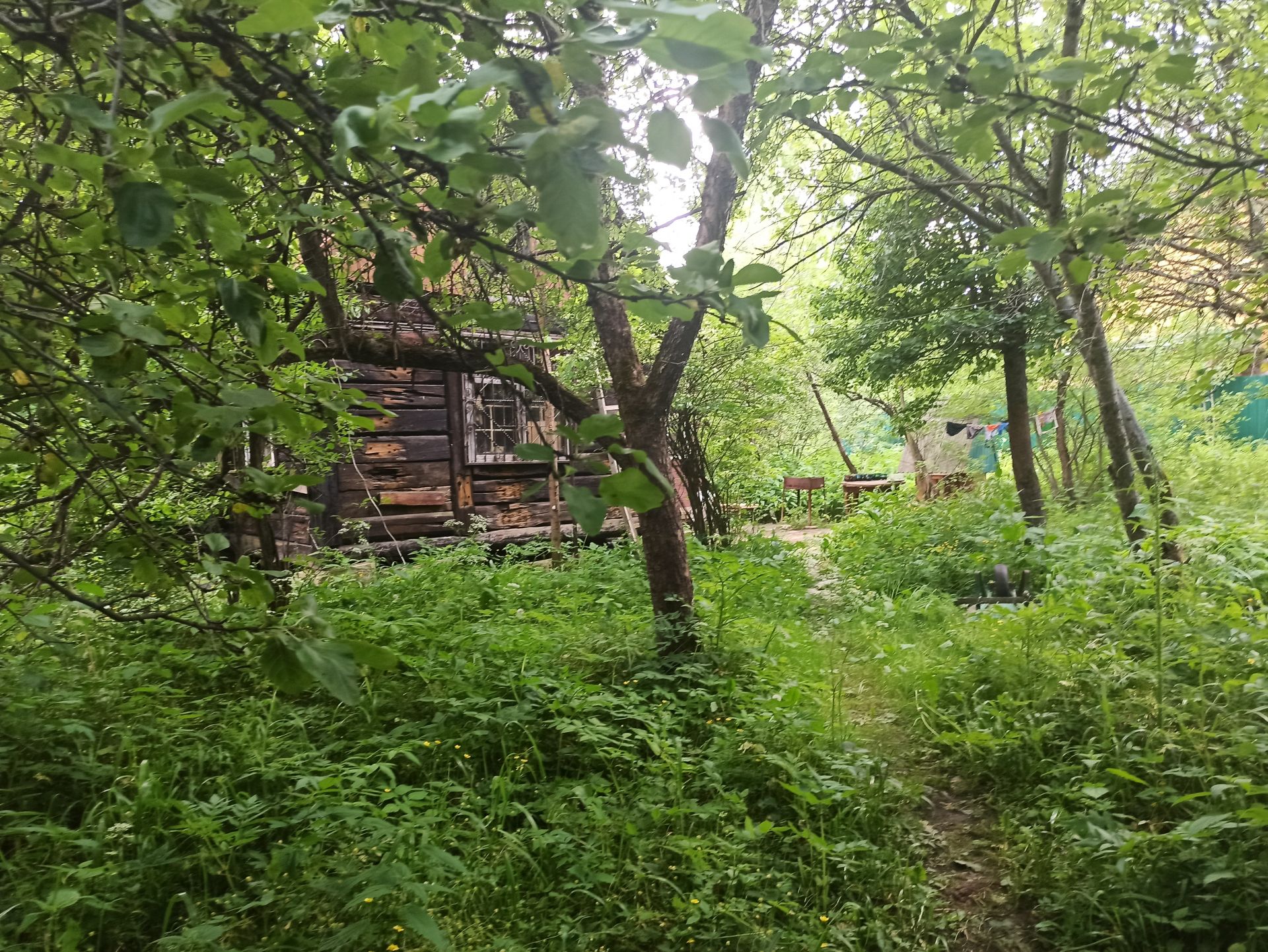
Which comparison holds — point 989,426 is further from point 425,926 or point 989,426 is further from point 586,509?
point 586,509

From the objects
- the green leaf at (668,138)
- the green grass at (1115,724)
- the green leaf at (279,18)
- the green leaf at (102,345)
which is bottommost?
the green grass at (1115,724)

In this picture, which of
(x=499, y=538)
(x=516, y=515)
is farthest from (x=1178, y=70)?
(x=516, y=515)

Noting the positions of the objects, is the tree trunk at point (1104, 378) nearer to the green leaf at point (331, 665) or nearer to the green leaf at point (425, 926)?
the green leaf at point (425, 926)

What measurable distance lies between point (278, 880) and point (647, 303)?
2.04 m

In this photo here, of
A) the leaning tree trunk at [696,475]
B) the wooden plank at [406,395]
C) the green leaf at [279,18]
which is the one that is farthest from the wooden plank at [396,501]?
the green leaf at [279,18]

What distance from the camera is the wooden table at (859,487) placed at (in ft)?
38.0

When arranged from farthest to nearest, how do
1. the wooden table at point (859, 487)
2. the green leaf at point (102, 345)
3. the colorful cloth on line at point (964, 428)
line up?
the wooden table at point (859, 487) < the colorful cloth on line at point (964, 428) < the green leaf at point (102, 345)

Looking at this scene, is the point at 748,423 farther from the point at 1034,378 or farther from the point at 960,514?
the point at 1034,378

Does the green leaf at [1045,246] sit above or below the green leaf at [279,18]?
below

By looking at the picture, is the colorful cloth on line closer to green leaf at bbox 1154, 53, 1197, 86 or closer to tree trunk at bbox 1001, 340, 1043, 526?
tree trunk at bbox 1001, 340, 1043, 526

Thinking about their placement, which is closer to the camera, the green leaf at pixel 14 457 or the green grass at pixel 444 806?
the green leaf at pixel 14 457

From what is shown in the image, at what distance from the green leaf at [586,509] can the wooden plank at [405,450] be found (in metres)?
6.68

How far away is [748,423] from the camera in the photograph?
7.96 metres

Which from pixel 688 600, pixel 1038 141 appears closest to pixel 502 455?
pixel 688 600
